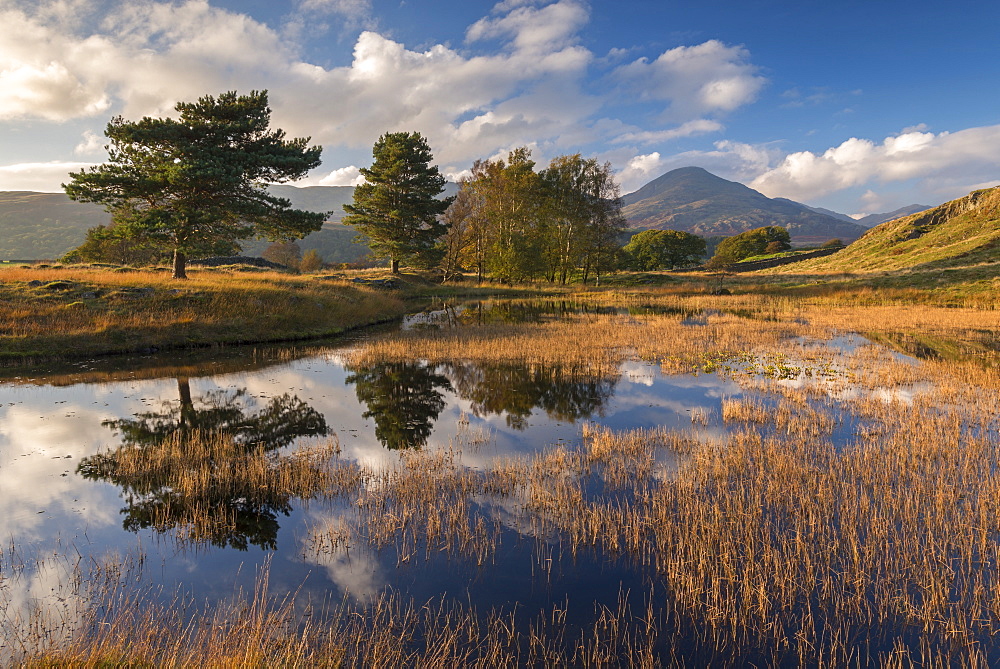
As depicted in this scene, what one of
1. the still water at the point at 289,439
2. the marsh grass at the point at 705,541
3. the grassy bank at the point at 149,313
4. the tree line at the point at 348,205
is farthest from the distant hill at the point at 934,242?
the grassy bank at the point at 149,313

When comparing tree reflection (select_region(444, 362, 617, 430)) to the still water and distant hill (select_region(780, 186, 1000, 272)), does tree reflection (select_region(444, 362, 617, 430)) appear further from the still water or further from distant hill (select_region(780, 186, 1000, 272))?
distant hill (select_region(780, 186, 1000, 272))

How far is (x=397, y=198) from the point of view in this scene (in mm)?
59125

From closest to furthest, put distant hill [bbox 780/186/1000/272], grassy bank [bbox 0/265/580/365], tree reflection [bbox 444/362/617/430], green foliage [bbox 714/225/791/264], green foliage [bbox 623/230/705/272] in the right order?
tree reflection [bbox 444/362/617/430] < grassy bank [bbox 0/265/580/365] < distant hill [bbox 780/186/1000/272] < green foliage [bbox 623/230/705/272] < green foliage [bbox 714/225/791/264]

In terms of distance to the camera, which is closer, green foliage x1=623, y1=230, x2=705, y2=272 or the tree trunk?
the tree trunk

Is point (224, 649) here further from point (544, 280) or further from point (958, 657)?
point (544, 280)

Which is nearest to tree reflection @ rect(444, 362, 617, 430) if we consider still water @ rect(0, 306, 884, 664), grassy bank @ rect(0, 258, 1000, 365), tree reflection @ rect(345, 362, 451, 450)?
still water @ rect(0, 306, 884, 664)

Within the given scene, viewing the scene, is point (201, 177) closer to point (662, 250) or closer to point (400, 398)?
point (400, 398)

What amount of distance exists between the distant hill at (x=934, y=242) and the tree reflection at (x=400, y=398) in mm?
61555

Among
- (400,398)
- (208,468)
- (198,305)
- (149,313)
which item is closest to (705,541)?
(208,468)

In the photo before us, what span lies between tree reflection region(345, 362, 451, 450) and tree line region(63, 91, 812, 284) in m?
21.1

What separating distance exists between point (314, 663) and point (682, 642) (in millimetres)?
3885

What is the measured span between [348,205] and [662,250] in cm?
9471

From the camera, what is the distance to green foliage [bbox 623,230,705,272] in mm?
123500

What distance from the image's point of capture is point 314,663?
4.76 meters
